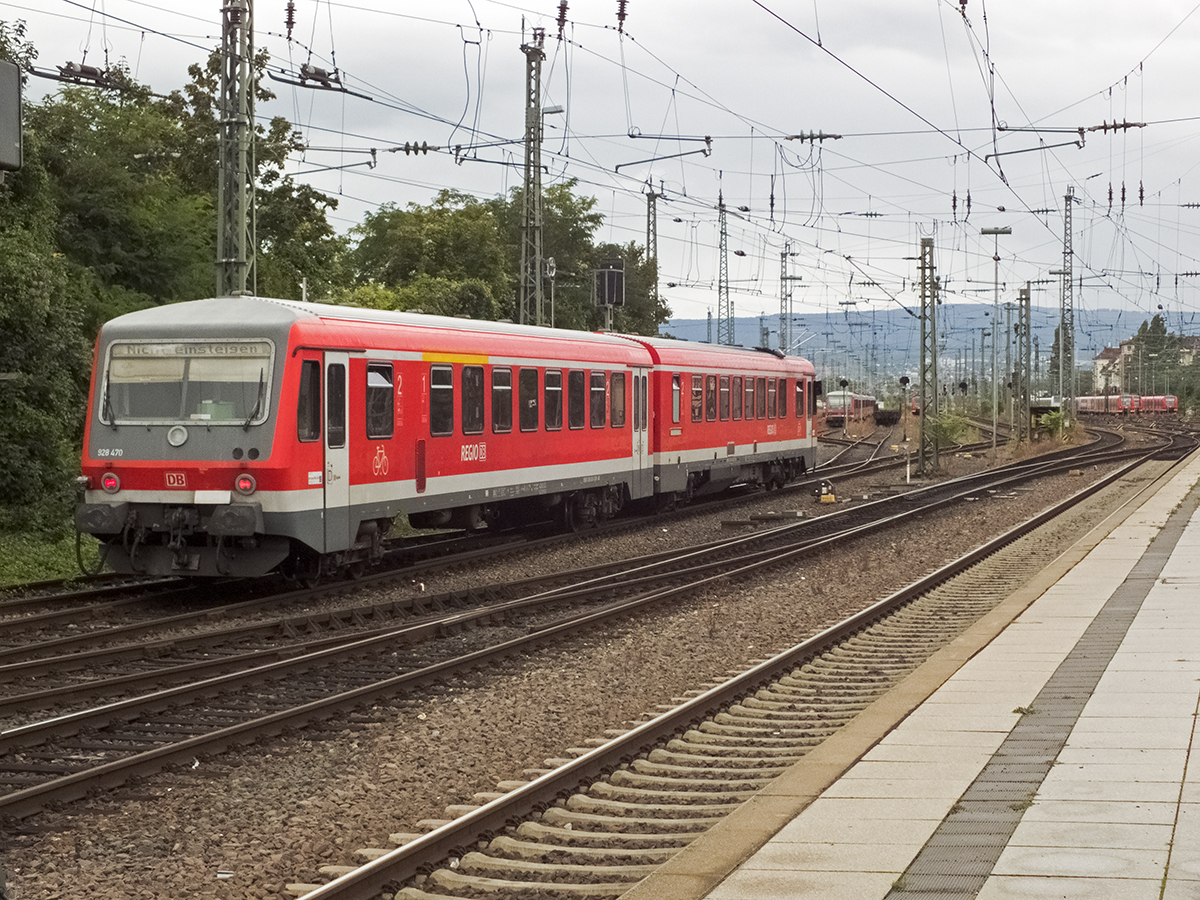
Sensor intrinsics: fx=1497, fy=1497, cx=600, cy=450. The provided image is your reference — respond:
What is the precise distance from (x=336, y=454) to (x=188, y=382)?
175 cm

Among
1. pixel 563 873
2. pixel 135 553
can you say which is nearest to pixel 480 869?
pixel 563 873

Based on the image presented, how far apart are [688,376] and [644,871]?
2151 cm

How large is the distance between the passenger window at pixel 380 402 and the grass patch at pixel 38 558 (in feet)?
13.0

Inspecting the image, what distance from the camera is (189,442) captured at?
15922 mm

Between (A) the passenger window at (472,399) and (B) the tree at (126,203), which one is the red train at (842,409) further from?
(A) the passenger window at (472,399)

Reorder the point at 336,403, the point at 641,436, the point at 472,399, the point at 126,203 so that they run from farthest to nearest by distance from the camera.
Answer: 1. the point at 126,203
2. the point at 641,436
3. the point at 472,399
4. the point at 336,403

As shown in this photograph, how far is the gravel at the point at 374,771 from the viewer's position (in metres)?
7.24

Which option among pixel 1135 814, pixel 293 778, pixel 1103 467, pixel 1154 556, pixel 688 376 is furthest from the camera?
pixel 1103 467

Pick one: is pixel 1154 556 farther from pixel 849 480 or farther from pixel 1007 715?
pixel 849 480

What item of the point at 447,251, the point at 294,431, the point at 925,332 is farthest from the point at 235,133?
the point at 447,251

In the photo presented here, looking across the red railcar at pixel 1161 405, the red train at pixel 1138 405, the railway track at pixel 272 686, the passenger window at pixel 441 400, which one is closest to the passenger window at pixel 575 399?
the passenger window at pixel 441 400

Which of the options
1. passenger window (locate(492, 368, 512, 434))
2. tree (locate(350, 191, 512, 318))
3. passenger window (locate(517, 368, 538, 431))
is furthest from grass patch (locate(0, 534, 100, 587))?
tree (locate(350, 191, 512, 318))

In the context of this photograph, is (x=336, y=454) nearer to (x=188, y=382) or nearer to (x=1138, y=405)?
(x=188, y=382)

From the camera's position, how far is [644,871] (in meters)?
7.02
